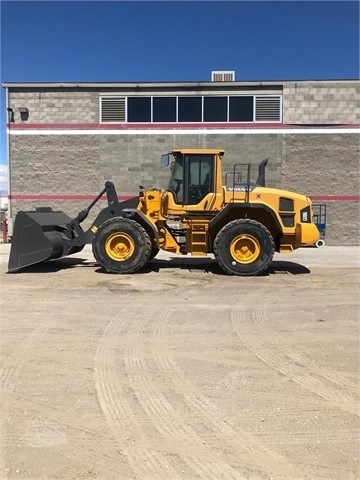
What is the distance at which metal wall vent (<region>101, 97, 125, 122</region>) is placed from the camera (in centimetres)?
2206

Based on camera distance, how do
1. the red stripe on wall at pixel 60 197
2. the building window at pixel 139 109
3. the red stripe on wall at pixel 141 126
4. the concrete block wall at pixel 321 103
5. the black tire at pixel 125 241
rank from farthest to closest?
the red stripe on wall at pixel 60 197
the building window at pixel 139 109
the red stripe on wall at pixel 141 126
the concrete block wall at pixel 321 103
the black tire at pixel 125 241

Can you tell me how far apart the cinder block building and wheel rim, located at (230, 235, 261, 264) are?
10.4 meters

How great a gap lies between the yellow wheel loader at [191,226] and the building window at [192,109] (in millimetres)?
10595

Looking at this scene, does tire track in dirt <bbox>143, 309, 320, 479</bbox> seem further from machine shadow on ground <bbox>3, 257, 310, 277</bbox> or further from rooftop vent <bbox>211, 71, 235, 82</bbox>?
rooftop vent <bbox>211, 71, 235, 82</bbox>

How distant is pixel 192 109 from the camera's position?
2198 centimetres

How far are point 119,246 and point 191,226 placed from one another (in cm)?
186

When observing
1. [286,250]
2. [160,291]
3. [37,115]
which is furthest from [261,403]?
[37,115]

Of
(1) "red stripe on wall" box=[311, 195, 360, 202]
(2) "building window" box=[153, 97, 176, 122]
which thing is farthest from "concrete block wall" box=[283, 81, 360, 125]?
(2) "building window" box=[153, 97, 176, 122]

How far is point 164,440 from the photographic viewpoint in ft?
11.6

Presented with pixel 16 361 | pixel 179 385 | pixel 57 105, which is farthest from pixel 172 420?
pixel 57 105

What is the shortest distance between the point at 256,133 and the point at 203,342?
57.1 feet

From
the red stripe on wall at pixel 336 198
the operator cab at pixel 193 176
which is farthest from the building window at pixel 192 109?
the operator cab at pixel 193 176

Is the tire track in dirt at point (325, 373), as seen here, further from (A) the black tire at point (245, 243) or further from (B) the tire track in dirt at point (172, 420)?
(A) the black tire at point (245, 243)

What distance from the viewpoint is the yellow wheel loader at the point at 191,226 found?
11.2 meters
